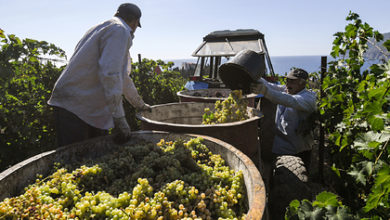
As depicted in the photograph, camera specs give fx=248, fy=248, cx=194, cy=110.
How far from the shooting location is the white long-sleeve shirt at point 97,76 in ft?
7.73

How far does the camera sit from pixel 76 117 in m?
2.66

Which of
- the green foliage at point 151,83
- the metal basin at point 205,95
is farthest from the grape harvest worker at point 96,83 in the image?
the green foliage at point 151,83

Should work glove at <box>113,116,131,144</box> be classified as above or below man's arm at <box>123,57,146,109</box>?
below

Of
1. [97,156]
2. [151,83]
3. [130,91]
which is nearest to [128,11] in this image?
[130,91]

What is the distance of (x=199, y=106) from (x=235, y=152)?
201 centimetres

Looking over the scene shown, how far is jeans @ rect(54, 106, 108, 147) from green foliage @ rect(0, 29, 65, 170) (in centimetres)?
85

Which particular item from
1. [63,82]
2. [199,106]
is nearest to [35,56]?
[63,82]

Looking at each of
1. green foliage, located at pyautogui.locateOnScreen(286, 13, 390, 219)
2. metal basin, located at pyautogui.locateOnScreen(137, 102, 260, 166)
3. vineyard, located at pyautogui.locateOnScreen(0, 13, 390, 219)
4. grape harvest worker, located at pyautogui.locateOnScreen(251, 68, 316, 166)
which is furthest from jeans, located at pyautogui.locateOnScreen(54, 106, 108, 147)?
grape harvest worker, located at pyautogui.locateOnScreen(251, 68, 316, 166)

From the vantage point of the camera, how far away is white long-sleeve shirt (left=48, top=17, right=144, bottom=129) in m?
2.36

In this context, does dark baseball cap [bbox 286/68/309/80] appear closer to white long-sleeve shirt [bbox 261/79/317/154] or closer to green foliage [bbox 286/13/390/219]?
white long-sleeve shirt [bbox 261/79/317/154]

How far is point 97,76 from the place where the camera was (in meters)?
2.63

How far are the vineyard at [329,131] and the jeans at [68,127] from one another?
0.80m

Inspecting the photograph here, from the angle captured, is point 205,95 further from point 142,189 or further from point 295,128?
point 142,189

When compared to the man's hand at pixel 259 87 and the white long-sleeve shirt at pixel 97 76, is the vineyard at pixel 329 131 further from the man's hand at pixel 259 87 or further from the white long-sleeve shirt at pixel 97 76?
the white long-sleeve shirt at pixel 97 76
